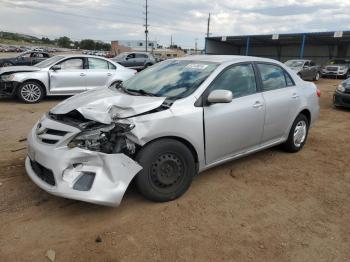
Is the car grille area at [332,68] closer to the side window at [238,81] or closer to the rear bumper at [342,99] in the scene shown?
the rear bumper at [342,99]

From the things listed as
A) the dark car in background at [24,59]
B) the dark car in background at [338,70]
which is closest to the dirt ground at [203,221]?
the dark car in background at [24,59]

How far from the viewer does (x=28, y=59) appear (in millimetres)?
17359

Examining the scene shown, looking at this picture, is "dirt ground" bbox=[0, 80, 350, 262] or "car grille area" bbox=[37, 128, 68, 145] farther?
"car grille area" bbox=[37, 128, 68, 145]

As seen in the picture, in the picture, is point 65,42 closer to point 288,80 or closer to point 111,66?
point 111,66

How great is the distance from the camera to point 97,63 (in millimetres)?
10672

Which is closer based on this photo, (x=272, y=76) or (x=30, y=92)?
(x=272, y=76)

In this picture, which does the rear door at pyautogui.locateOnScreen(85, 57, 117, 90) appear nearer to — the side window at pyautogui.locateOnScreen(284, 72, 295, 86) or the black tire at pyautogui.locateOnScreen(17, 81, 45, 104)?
the black tire at pyautogui.locateOnScreen(17, 81, 45, 104)

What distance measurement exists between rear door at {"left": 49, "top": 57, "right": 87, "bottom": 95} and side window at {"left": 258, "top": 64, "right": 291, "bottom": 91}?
6899 mm

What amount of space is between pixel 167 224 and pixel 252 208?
101 cm

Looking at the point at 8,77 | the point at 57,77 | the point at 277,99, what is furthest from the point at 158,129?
the point at 8,77

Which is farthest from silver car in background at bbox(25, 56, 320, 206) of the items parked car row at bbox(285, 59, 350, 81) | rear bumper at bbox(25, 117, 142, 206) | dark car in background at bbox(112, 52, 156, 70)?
dark car in background at bbox(112, 52, 156, 70)

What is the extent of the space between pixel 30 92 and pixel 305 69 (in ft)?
53.9

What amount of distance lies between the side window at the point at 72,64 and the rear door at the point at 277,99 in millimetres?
7064

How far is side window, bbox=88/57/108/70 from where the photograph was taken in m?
10.5
